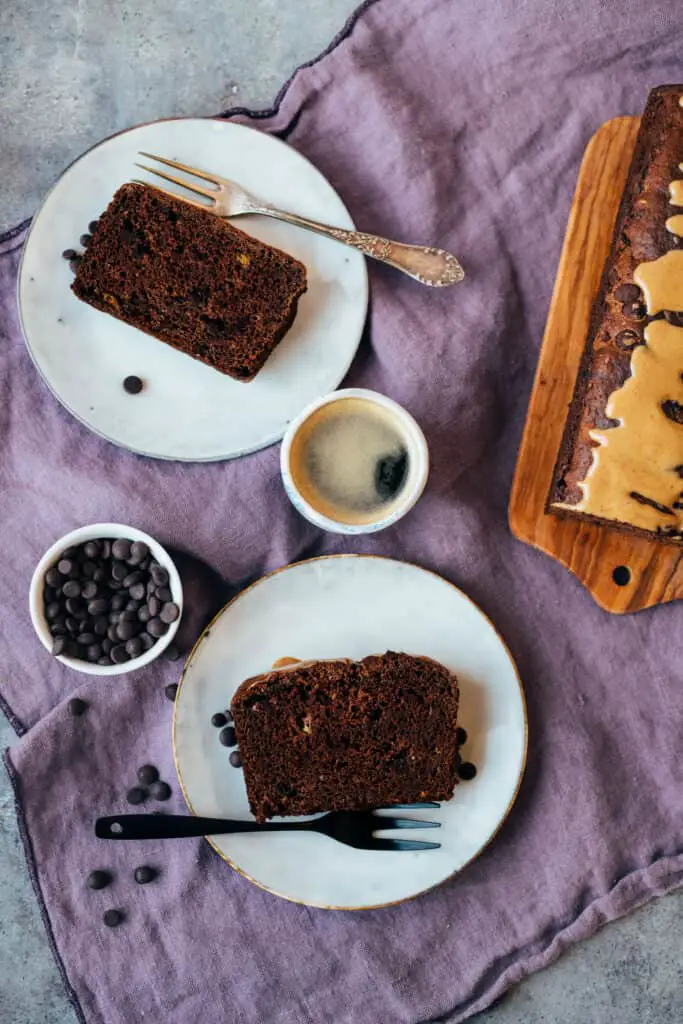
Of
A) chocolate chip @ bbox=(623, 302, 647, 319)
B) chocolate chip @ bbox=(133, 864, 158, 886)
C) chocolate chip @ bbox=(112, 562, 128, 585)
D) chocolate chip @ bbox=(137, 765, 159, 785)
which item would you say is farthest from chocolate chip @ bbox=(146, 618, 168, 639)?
chocolate chip @ bbox=(623, 302, 647, 319)

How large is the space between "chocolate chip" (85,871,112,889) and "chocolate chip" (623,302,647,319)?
189cm

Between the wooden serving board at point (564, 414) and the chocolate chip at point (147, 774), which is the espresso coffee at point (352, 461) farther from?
the chocolate chip at point (147, 774)

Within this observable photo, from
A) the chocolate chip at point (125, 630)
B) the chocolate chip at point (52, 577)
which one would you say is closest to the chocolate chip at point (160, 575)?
the chocolate chip at point (125, 630)

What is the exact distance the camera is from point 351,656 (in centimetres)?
227

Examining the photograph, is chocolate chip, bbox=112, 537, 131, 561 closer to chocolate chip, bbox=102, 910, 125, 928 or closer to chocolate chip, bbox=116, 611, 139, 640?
chocolate chip, bbox=116, 611, 139, 640

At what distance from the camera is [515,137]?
91.4 inches

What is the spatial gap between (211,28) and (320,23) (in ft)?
0.98

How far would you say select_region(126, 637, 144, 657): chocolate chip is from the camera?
220 cm

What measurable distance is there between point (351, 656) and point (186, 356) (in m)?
0.86

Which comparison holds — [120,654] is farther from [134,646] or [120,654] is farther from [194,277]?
[194,277]

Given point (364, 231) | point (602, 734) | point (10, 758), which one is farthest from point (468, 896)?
point (364, 231)

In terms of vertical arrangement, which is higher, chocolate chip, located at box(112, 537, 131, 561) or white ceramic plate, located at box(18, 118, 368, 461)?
white ceramic plate, located at box(18, 118, 368, 461)

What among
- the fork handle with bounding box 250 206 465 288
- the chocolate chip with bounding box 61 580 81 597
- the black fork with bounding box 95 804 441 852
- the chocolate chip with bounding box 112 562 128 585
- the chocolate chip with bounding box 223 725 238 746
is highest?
the fork handle with bounding box 250 206 465 288

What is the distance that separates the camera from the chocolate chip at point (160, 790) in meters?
Result: 2.29
